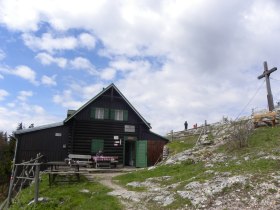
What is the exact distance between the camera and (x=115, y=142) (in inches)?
1244

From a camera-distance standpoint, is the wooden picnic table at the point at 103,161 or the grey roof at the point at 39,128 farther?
the grey roof at the point at 39,128

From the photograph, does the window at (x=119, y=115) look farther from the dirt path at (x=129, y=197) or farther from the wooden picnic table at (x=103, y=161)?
the dirt path at (x=129, y=197)

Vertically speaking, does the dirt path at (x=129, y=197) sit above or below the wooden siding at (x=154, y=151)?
below

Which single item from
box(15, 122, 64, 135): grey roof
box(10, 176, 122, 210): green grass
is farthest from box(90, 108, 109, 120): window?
box(10, 176, 122, 210): green grass

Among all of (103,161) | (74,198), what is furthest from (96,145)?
(74,198)

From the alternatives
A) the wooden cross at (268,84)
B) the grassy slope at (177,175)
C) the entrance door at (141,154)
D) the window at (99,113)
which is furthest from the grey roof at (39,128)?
the wooden cross at (268,84)

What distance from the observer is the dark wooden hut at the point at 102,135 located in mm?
28375

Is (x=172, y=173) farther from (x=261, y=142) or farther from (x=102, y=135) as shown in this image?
(x=102, y=135)

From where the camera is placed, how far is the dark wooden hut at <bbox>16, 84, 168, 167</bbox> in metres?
28.4

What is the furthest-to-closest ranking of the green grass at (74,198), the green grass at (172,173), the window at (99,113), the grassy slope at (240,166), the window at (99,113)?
1. the window at (99,113)
2. the window at (99,113)
3. the green grass at (172,173)
4. the grassy slope at (240,166)
5. the green grass at (74,198)

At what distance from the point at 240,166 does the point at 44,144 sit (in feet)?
63.5

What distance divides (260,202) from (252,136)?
10399 mm

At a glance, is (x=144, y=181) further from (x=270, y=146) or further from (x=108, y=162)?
(x=108, y=162)

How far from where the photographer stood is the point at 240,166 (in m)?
14.5
